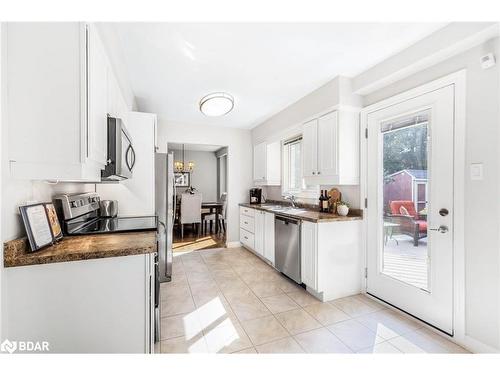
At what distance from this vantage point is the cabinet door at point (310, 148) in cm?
294

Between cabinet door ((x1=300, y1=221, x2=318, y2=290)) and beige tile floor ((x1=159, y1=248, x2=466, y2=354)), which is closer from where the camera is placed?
beige tile floor ((x1=159, y1=248, x2=466, y2=354))

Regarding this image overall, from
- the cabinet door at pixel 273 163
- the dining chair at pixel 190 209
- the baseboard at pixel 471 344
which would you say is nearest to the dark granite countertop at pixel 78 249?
the baseboard at pixel 471 344

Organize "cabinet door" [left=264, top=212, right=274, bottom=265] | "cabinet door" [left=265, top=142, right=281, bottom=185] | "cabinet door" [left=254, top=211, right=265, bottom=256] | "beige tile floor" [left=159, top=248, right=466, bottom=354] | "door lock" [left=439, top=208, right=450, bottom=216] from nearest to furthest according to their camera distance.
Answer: "beige tile floor" [left=159, top=248, right=466, bottom=354] < "door lock" [left=439, top=208, right=450, bottom=216] < "cabinet door" [left=264, top=212, right=274, bottom=265] < "cabinet door" [left=254, top=211, right=265, bottom=256] < "cabinet door" [left=265, top=142, right=281, bottom=185]

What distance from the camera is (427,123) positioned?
6.60ft

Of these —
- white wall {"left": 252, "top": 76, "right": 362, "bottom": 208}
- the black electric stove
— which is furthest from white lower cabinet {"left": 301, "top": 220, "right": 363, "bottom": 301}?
the black electric stove

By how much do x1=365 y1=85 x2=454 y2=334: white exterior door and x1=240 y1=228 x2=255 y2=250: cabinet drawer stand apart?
6.39ft

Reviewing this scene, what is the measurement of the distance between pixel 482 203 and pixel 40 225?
2.76m

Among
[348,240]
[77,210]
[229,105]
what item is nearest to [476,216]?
[348,240]

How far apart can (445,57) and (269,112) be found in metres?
2.38

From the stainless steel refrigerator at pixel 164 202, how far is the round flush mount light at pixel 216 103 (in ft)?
2.63

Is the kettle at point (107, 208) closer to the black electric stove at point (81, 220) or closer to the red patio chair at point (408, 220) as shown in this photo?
the black electric stove at point (81, 220)

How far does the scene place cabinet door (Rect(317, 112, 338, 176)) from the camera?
2621 mm

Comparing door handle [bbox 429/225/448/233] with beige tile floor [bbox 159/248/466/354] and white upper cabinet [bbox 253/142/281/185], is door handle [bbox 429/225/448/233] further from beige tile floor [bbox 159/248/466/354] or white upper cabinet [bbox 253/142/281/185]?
white upper cabinet [bbox 253/142/281/185]

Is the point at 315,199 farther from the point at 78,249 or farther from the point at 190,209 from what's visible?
the point at 190,209
